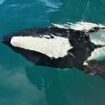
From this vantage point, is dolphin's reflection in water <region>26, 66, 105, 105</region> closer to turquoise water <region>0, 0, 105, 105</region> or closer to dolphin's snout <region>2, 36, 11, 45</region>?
turquoise water <region>0, 0, 105, 105</region>

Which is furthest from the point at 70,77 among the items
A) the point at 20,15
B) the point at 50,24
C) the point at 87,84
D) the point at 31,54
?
the point at 20,15

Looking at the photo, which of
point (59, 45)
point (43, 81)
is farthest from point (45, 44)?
point (43, 81)

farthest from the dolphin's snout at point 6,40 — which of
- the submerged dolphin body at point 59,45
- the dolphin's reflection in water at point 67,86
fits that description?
the dolphin's reflection in water at point 67,86

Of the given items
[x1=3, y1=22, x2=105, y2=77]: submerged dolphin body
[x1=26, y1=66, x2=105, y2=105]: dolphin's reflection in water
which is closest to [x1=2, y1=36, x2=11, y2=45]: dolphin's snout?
[x1=3, y1=22, x2=105, y2=77]: submerged dolphin body

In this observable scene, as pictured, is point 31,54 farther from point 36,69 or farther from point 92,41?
point 92,41

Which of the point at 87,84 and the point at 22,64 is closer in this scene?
the point at 87,84

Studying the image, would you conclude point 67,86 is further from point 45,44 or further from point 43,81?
point 45,44

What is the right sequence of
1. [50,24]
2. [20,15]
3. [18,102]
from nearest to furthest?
[18,102] < [50,24] < [20,15]
